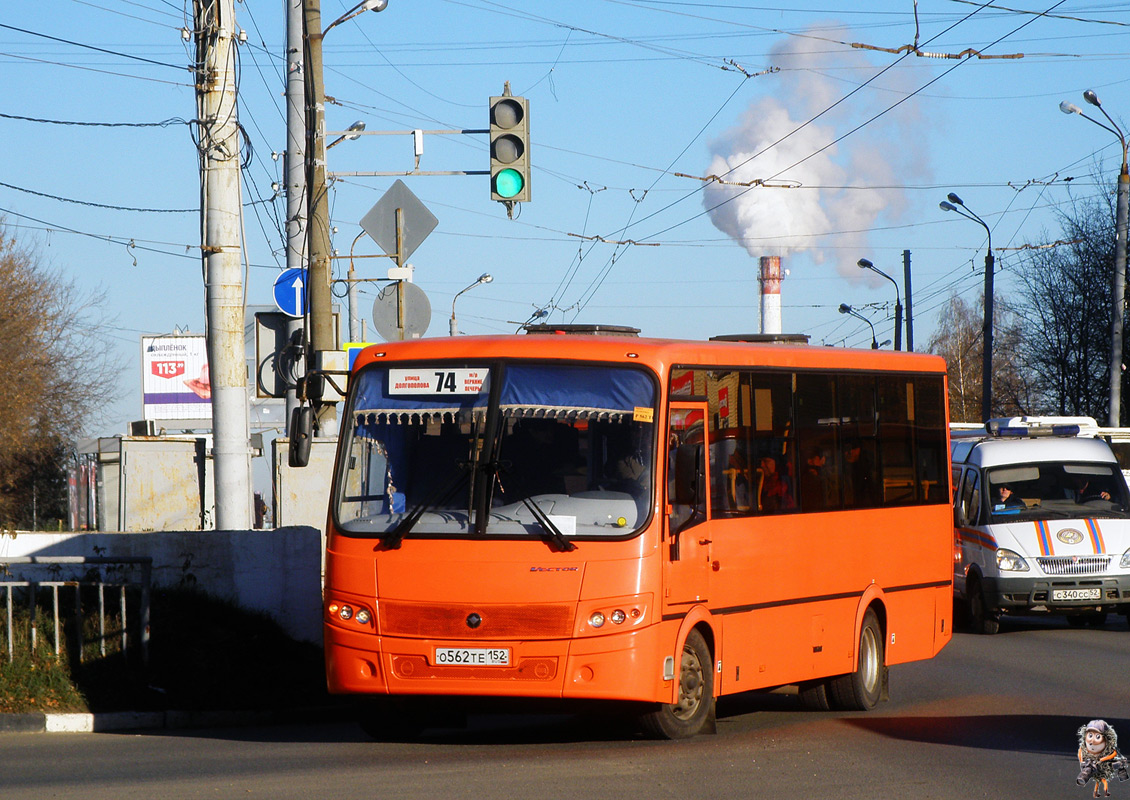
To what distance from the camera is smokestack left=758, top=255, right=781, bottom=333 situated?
91400mm

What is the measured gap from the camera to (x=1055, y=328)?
2026 inches

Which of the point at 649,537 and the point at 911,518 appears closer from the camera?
the point at 649,537

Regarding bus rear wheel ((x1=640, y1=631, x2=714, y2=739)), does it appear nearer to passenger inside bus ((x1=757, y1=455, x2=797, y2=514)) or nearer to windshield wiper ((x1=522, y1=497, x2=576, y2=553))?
windshield wiper ((x1=522, y1=497, x2=576, y2=553))

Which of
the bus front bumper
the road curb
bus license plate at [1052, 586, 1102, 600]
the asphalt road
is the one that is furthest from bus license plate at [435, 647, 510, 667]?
bus license plate at [1052, 586, 1102, 600]

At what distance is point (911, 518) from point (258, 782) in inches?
271

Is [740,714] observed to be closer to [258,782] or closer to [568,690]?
[568,690]

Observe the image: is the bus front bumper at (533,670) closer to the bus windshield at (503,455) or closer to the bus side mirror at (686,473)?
the bus windshield at (503,455)

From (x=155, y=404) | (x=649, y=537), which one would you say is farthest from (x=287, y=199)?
(x=155, y=404)

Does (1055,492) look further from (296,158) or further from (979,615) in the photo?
(296,158)

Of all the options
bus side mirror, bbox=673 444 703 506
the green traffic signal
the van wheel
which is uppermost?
the green traffic signal

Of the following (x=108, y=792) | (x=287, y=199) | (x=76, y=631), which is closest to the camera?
(x=108, y=792)

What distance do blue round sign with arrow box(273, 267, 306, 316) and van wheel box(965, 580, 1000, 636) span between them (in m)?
9.48

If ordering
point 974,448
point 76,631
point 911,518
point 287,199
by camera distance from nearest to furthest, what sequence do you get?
1. point 76,631
2. point 911,518
3. point 287,199
4. point 974,448

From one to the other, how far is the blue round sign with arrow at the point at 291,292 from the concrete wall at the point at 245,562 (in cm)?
269
